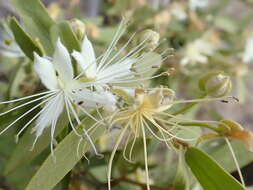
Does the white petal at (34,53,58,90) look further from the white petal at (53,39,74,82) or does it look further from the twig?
the twig

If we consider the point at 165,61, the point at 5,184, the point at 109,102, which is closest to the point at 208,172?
the point at 109,102

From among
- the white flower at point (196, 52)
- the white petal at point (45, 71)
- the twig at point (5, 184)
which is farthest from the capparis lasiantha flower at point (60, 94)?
the white flower at point (196, 52)

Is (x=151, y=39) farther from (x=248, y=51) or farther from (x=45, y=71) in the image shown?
(x=248, y=51)

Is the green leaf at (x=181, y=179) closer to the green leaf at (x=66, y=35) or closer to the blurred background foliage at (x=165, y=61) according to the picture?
the blurred background foliage at (x=165, y=61)

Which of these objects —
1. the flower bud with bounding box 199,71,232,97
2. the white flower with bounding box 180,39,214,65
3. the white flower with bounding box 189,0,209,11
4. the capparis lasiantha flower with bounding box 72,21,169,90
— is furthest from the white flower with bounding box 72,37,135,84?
the white flower with bounding box 189,0,209,11

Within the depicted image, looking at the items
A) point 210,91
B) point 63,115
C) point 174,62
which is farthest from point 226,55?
point 63,115

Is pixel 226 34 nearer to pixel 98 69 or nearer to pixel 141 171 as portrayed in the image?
pixel 141 171
